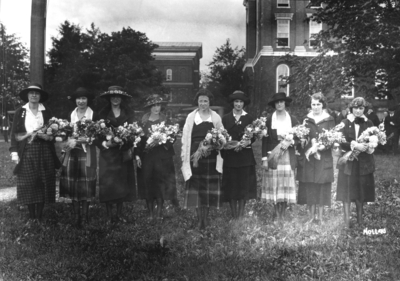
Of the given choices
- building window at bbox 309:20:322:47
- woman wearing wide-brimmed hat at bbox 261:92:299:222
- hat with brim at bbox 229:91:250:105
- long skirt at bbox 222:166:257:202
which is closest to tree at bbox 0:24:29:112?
hat with brim at bbox 229:91:250:105

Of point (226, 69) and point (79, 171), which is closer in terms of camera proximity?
point (226, 69)

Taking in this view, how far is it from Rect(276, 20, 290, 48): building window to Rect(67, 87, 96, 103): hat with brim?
258cm

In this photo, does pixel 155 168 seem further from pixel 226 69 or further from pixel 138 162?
pixel 226 69

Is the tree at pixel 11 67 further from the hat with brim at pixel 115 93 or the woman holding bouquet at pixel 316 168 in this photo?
the woman holding bouquet at pixel 316 168

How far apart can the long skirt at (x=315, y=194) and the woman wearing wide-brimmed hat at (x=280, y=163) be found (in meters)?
0.17

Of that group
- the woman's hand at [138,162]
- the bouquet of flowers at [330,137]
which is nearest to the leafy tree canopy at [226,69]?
the bouquet of flowers at [330,137]

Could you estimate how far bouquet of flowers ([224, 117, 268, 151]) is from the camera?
5.34m

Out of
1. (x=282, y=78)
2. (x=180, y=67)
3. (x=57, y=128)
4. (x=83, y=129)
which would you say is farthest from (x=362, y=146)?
(x=57, y=128)

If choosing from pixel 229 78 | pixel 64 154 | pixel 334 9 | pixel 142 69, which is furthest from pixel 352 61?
pixel 64 154

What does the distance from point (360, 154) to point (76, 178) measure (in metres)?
3.94

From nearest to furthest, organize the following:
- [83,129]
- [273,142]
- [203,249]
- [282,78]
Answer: [203,249] < [282,78] < [83,129] < [273,142]

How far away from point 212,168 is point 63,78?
7.64 feet

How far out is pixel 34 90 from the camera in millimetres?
5391

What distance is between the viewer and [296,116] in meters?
5.84
